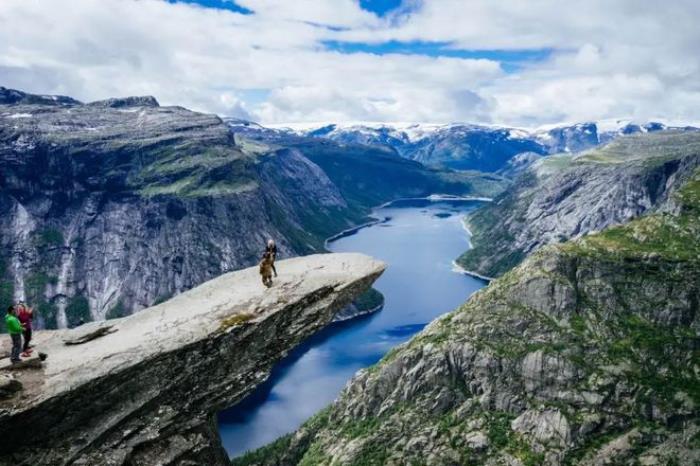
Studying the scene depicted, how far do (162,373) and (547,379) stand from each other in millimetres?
126090

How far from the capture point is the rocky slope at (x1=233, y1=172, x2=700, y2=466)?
421ft

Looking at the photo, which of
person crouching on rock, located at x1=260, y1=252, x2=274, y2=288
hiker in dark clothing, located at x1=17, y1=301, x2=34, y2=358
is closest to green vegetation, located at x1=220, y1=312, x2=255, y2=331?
person crouching on rock, located at x1=260, y1=252, x2=274, y2=288

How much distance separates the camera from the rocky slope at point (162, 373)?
2628cm

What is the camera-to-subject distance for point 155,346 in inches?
1137

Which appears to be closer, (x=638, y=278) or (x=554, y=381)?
(x=554, y=381)

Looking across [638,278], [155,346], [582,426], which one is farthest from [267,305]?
[638,278]

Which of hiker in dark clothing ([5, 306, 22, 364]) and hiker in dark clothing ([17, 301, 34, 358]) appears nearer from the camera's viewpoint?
hiker in dark clothing ([5, 306, 22, 364])

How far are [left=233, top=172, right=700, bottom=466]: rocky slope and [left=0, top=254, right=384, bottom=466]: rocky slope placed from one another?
104 meters

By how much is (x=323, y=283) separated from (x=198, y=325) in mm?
7782

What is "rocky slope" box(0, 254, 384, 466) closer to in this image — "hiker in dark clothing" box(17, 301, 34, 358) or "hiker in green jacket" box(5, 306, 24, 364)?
"hiker in green jacket" box(5, 306, 24, 364)

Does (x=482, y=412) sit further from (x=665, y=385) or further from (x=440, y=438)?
(x=665, y=385)

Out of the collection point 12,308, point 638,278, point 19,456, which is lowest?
point 638,278

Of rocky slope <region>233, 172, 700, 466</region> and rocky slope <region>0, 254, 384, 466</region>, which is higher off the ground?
rocky slope <region>0, 254, 384, 466</region>

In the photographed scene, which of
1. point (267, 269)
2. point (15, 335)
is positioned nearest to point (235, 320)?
point (267, 269)
